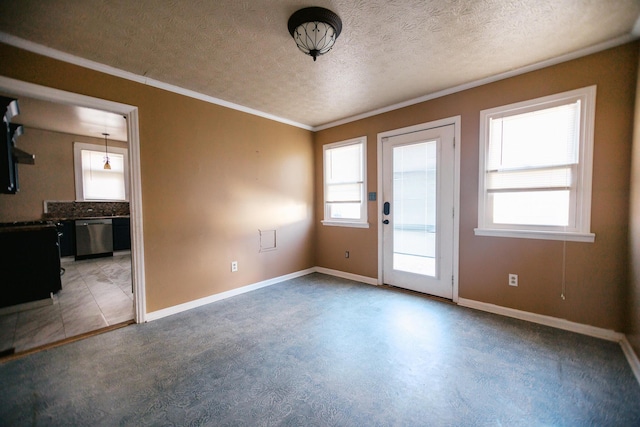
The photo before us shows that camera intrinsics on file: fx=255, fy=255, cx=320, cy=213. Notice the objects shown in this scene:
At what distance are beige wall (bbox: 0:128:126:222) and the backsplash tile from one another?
0.11 meters

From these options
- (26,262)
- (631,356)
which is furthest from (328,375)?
(26,262)

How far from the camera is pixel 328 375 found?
1.85 m

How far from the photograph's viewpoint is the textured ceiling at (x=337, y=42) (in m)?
1.76

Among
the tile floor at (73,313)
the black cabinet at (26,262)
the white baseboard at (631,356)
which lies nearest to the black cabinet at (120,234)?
the tile floor at (73,313)

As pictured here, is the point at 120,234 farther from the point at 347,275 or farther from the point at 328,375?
the point at 328,375

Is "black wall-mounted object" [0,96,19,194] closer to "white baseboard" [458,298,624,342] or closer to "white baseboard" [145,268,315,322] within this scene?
"white baseboard" [145,268,315,322]

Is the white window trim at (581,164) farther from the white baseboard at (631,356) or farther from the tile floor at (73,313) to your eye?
the tile floor at (73,313)

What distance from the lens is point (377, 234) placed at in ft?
12.6

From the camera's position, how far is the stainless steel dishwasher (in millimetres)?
5570

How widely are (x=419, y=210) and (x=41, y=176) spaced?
23.8 ft

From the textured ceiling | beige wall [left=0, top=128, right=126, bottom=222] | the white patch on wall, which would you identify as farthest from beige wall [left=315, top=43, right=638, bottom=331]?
beige wall [left=0, top=128, right=126, bottom=222]

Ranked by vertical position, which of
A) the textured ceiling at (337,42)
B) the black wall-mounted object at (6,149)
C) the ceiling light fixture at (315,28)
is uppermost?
the textured ceiling at (337,42)

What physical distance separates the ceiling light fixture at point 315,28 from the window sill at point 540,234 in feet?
8.20

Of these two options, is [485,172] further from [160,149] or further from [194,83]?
[160,149]
